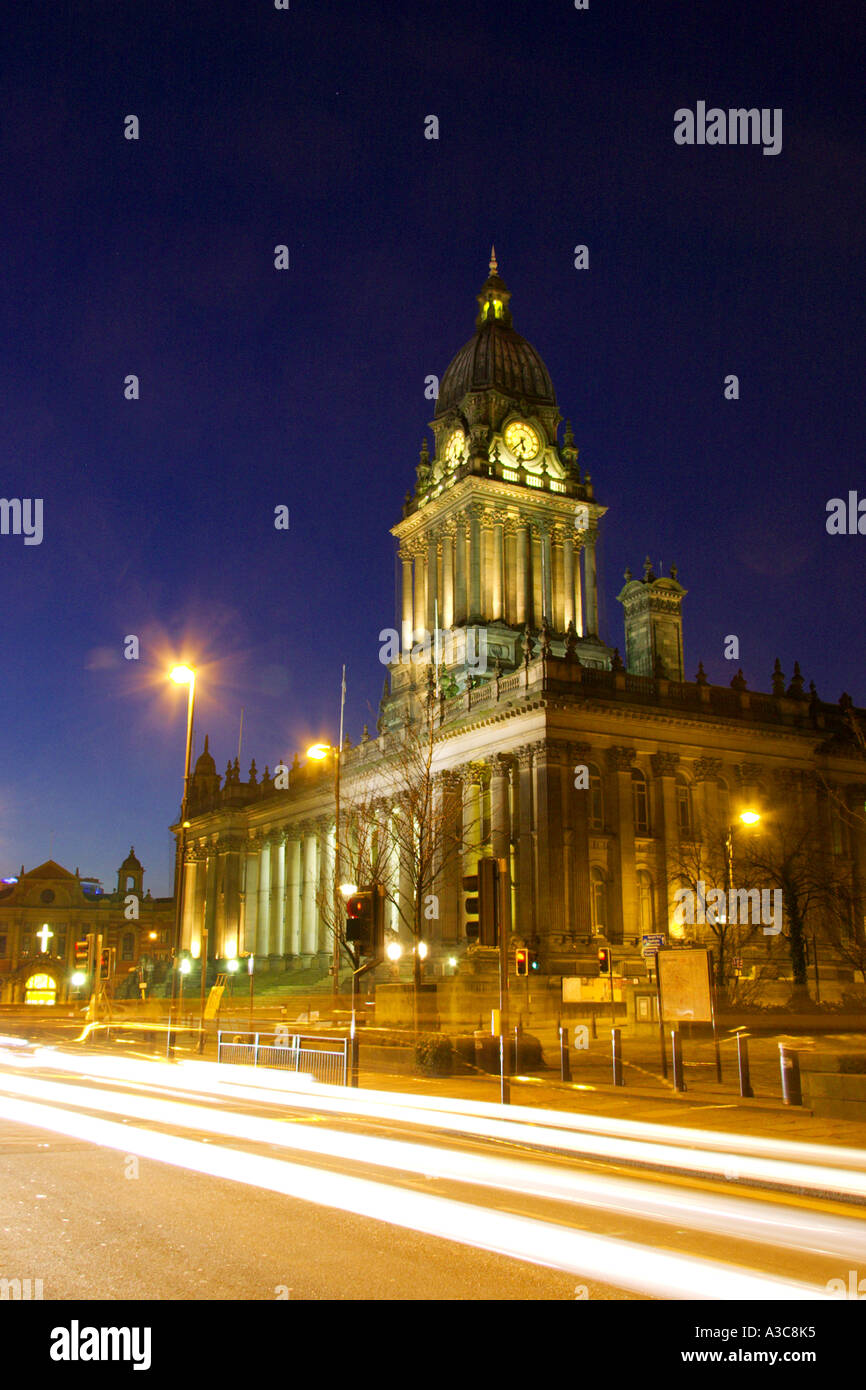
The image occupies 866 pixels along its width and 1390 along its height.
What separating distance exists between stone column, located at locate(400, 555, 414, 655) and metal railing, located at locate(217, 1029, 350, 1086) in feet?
192

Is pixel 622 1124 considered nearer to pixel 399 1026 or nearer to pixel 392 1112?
pixel 392 1112

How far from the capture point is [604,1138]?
15258 mm

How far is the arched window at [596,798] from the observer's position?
61750mm

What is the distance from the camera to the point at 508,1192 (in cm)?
1109

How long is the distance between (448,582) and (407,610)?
598 cm

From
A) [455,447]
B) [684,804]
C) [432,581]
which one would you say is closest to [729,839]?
[684,804]

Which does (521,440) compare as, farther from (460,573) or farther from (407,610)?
(407,610)

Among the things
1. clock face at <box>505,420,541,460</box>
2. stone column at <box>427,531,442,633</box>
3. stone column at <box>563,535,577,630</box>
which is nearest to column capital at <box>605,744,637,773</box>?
stone column at <box>563,535,577,630</box>

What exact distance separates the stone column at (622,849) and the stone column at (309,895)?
3157 centimetres

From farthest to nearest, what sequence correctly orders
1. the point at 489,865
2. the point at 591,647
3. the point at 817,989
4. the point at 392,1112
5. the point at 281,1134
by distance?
the point at 591,647 < the point at 817,989 < the point at 489,865 < the point at 392,1112 < the point at 281,1134

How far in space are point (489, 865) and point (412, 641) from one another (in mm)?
67777

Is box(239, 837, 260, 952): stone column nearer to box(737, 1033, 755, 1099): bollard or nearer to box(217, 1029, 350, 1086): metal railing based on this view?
box(217, 1029, 350, 1086): metal railing

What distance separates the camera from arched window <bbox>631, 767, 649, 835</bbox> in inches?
2486
